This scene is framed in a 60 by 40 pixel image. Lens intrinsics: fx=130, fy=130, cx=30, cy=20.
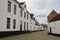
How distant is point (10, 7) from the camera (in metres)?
25.9

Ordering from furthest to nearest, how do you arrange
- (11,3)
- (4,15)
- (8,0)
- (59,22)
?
1. (59,22)
2. (11,3)
3. (8,0)
4. (4,15)

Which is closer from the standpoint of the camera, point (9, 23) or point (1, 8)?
point (1, 8)

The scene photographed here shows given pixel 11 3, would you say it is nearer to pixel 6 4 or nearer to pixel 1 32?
pixel 6 4

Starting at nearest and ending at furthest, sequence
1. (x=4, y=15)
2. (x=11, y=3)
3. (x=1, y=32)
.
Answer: (x=1, y=32) < (x=4, y=15) < (x=11, y=3)

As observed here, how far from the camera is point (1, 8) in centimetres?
2192

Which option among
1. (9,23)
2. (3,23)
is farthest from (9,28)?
(3,23)

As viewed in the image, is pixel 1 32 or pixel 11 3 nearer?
pixel 1 32

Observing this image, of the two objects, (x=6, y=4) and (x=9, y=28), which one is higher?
(x=6, y=4)

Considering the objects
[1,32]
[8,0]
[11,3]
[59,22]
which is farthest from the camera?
[59,22]

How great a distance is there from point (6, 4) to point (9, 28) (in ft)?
15.8

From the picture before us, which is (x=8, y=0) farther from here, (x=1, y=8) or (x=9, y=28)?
(x=9, y=28)

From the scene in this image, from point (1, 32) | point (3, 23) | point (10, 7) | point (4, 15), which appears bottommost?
point (1, 32)

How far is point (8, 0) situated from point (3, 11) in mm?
3154

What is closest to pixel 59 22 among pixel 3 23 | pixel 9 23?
pixel 9 23
